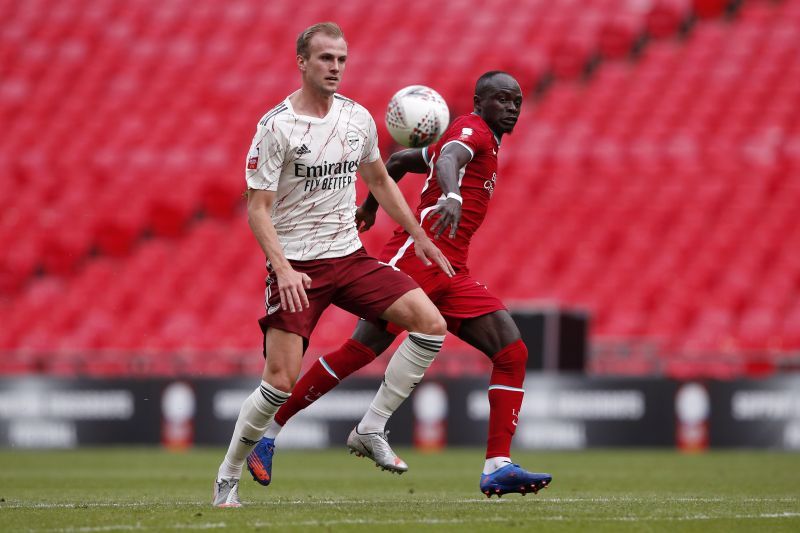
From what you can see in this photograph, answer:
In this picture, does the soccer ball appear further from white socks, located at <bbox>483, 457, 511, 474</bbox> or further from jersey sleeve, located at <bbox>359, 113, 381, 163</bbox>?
white socks, located at <bbox>483, 457, 511, 474</bbox>

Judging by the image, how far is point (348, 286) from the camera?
6664mm

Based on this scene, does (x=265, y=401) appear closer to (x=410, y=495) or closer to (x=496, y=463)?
(x=496, y=463)

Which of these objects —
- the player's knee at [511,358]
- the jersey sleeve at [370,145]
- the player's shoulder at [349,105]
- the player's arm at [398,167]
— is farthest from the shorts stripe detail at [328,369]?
the player's shoulder at [349,105]

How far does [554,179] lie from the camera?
1936 centimetres

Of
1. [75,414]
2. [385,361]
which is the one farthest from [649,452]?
[75,414]

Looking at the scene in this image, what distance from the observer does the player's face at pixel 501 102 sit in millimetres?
7223

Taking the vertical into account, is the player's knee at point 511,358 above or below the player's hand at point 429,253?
below

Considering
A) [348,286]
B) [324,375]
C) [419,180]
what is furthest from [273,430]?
[419,180]

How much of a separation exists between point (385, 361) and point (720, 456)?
419 cm

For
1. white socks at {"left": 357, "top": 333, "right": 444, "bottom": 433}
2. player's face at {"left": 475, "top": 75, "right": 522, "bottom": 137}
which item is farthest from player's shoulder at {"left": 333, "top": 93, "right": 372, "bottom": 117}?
white socks at {"left": 357, "top": 333, "right": 444, "bottom": 433}

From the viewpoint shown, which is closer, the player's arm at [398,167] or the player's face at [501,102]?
the player's face at [501,102]

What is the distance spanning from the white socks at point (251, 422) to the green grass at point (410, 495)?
27 centimetres

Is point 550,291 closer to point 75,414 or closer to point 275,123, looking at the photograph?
point 75,414

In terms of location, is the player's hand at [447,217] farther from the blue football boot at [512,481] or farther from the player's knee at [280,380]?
the blue football boot at [512,481]
